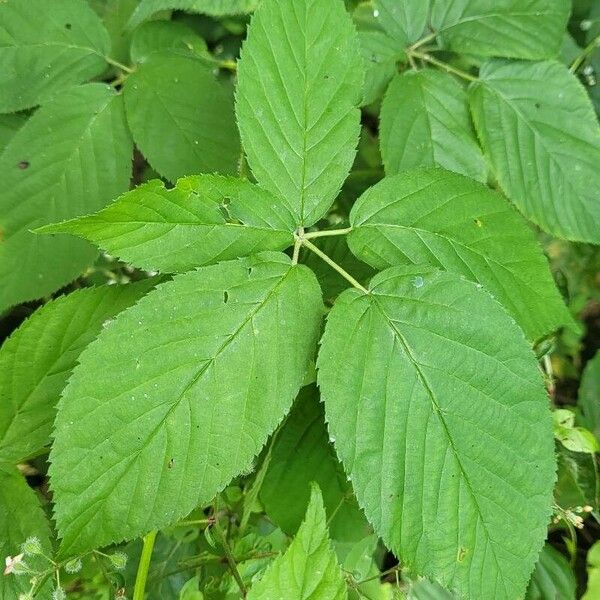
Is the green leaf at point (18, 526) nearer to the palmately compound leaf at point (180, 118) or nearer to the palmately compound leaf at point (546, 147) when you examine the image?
the palmately compound leaf at point (180, 118)

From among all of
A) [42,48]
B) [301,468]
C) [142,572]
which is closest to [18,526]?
[142,572]

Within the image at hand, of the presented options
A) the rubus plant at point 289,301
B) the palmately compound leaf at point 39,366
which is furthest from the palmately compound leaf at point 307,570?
the palmately compound leaf at point 39,366

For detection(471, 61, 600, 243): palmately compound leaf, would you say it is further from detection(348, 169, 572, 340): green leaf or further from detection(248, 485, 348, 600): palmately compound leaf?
detection(248, 485, 348, 600): palmately compound leaf

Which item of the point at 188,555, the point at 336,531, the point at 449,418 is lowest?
the point at 188,555

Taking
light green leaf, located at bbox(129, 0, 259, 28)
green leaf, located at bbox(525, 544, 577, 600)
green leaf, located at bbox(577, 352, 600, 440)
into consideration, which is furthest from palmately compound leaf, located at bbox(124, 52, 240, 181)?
green leaf, located at bbox(525, 544, 577, 600)

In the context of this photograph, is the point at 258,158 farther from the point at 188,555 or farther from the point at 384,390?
the point at 188,555

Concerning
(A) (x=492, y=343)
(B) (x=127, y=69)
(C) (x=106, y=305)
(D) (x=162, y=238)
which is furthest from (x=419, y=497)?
(B) (x=127, y=69)
